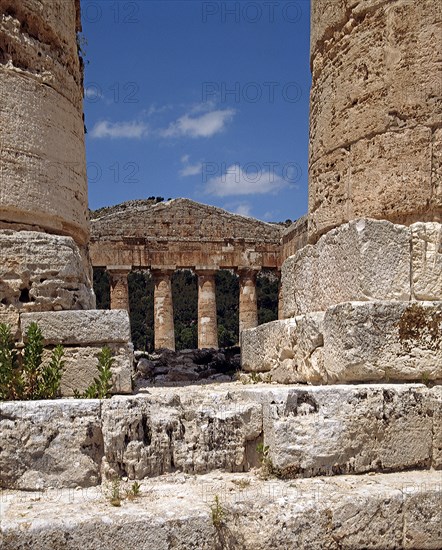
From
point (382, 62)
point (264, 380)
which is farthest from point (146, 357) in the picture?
point (382, 62)

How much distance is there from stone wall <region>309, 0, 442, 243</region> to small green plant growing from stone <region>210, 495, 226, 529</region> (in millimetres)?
1954

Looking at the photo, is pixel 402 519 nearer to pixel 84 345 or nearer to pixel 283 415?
pixel 283 415

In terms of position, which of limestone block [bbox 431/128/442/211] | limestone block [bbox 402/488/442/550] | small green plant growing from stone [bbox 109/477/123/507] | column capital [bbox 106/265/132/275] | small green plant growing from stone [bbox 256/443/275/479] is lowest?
limestone block [bbox 402/488/442/550]

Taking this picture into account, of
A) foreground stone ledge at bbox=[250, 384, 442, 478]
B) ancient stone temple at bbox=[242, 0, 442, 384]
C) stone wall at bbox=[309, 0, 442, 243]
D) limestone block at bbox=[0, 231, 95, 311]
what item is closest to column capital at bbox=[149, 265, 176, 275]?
limestone block at bbox=[0, 231, 95, 311]

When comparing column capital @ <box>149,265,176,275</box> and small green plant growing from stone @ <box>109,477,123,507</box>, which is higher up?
column capital @ <box>149,265,176,275</box>

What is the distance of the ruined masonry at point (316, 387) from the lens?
287 cm

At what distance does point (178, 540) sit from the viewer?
2.73m

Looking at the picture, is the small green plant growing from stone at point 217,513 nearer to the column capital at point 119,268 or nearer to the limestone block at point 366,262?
the limestone block at point 366,262

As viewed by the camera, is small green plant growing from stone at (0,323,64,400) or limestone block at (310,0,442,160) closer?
small green plant growing from stone at (0,323,64,400)

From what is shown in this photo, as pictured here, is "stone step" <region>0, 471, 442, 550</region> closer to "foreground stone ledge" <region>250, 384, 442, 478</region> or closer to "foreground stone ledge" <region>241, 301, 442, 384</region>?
"foreground stone ledge" <region>250, 384, 442, 478</region>

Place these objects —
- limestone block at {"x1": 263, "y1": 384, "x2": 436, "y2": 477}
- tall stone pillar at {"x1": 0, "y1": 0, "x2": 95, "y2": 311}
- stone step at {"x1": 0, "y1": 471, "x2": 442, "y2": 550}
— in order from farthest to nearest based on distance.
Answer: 1. tall stone pillar at {"x1": 0, "y1": 0, "x2": 95, "y2": 311}
2. limestone block at {"x1": 263, "y1": 384, "x2": 436, "y2": 477}
3. stone step at {"x1": 0, "y1": 471, "x2": 442, "y2": 550}

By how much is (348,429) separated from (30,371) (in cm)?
178

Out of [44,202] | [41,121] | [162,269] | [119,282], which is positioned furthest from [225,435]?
[162,269]

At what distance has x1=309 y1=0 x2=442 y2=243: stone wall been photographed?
148 inches
